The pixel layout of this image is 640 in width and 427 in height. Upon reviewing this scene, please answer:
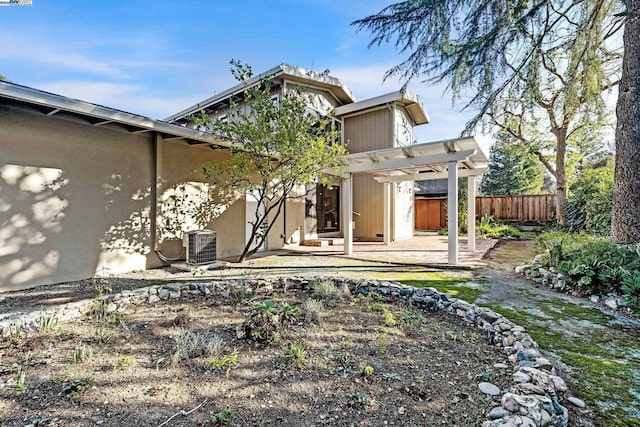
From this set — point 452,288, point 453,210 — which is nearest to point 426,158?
point 453,210

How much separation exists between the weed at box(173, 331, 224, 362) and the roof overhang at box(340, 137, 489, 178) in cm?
555

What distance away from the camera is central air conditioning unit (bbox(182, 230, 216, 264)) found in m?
6.39

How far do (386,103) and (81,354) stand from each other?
10.8 metres

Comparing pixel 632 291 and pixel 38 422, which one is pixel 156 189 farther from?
pixel 632 291

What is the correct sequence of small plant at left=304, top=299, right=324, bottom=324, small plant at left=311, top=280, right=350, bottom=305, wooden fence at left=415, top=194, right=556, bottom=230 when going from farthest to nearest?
wooden fence at left=415, top=194, right=556, bottom=230
small plant at left=311, top=280, right=350, bottom=305
small plant at left=304, top=299, right=324, bottom=324

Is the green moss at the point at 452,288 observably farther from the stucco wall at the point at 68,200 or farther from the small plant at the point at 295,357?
the stucco wall at the point at 68,200

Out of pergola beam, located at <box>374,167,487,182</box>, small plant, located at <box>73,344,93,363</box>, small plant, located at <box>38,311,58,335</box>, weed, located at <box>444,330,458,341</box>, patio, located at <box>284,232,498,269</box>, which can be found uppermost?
pergola beam, located at <box>374,167,487,182</box>

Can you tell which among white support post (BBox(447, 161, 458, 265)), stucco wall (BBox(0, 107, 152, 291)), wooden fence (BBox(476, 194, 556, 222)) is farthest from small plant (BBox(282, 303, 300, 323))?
wooden fence (BBox(476, 194, 556, 222))

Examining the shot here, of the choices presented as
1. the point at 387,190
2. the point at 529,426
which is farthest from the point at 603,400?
the point at 387,190

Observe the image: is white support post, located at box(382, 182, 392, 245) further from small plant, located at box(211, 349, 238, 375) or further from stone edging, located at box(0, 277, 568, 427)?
small plant, located at box(211, 349, 238, 375)

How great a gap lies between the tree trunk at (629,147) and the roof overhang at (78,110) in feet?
25.5

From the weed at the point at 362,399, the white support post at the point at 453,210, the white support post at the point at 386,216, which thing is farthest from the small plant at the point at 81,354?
the white support post at the point at 386,216

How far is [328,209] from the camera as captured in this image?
11.6 metres

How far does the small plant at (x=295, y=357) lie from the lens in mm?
2580
